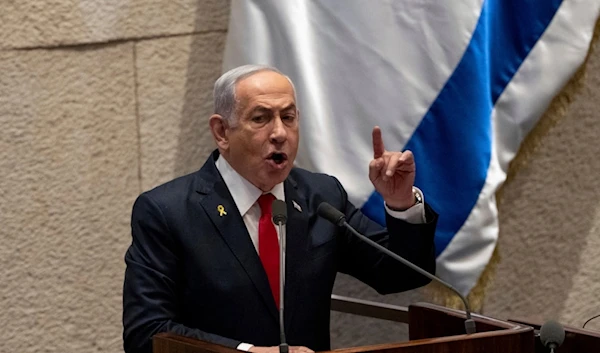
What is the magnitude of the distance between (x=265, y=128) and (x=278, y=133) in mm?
50

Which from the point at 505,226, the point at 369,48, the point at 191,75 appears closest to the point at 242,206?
the point at 369,48

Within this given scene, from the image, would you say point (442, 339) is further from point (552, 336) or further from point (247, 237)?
point (247, 237)

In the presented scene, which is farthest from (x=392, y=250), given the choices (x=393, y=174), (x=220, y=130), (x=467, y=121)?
(x=467, y=121)

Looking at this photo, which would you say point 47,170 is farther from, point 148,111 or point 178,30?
point 178,30

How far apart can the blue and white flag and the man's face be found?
571 millimetres

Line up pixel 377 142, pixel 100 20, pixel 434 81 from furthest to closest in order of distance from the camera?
pixel 100 20 < pixel 434 81 < pixel 377 142

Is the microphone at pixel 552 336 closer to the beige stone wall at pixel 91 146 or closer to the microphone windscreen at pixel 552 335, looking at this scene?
the microphone windscreen at pixel 552 335

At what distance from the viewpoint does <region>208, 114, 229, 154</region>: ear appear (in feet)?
9.96

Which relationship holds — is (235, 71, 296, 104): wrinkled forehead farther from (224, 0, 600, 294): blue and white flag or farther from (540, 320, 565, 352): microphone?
(540, 320, 565, 352): microphone

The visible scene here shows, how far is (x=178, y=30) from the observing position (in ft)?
12.8

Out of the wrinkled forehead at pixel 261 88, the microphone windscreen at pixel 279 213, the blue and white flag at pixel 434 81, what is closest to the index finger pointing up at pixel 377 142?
the wrinkled forehead at pixel 261 88

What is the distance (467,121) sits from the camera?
11.6 ft

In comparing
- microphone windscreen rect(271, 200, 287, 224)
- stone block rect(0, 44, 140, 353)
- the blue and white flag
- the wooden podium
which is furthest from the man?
stone block rect(0, 44, 140, 353)

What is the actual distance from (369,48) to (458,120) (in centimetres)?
38
